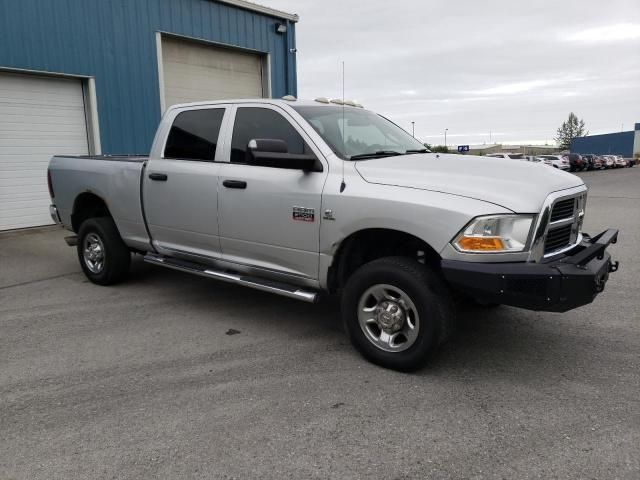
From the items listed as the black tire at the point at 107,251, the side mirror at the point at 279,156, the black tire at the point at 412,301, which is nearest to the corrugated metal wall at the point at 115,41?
the black tire at the point at 107,251

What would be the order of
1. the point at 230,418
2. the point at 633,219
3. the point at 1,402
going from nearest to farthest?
the point at 230,418 → the point at 1,402 → the point at 633,219

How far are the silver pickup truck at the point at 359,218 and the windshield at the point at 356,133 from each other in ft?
0.06

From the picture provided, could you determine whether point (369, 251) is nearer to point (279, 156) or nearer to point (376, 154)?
point (376, 154)

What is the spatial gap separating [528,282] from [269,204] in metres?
2.07

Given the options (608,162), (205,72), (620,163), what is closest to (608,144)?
(620,163)

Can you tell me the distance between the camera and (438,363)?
3.96m

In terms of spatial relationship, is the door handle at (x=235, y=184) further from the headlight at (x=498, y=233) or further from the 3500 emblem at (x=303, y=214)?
the headlight at (x=498, y=233)

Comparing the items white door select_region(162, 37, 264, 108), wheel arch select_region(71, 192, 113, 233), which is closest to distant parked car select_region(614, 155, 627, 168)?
white door select_region(162, 37, 264, 108)

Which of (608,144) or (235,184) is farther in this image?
(608,144)

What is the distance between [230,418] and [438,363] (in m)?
1.62

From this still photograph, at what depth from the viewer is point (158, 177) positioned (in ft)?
17.2

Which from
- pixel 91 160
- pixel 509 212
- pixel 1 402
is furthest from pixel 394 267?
pixel 91 160

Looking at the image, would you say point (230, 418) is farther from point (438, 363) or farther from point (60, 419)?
point (438, 363)

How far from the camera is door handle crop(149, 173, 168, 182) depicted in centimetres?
518
